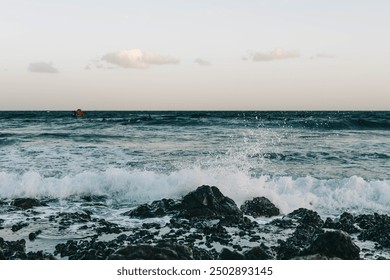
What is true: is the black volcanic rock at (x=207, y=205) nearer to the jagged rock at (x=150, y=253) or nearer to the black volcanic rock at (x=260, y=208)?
the black volcanic rock at (x=260, y=208)

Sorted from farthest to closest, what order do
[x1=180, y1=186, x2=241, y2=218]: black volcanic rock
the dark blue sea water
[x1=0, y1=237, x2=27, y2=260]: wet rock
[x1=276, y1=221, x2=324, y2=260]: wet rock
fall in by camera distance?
the dark blue sea water
[x1=180, y1=186, x2=241, y2=218]: black volcanic rock
[x1=276, y1=221, x2=324, y2=260]: wet rock
[x1=0, y1=237, x2=27, y2=260]: wet rock

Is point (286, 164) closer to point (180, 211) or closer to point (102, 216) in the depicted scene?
point (180, 211)

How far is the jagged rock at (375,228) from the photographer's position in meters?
8.82

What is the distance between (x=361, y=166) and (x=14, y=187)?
14.7 m

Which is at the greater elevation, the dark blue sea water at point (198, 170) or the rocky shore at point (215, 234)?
the dark blue sea water at point (198, 170)

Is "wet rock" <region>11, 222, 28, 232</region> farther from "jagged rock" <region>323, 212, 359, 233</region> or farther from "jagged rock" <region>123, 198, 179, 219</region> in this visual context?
"jagged rock" <region>323, 212, 359, 233</region>

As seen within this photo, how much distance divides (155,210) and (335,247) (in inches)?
202

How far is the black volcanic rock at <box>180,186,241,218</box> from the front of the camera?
10641 millimetres

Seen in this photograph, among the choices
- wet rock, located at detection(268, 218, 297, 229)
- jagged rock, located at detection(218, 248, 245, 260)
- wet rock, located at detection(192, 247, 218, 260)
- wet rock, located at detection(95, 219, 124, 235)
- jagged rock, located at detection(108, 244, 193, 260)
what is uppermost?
jagged rock, located at detection(108, 244, 193, 260)

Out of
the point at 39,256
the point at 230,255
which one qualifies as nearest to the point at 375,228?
the point at 230,255

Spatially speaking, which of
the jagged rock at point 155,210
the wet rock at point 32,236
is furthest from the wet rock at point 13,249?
the jagged rock at point 155,210

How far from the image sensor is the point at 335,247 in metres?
7.46

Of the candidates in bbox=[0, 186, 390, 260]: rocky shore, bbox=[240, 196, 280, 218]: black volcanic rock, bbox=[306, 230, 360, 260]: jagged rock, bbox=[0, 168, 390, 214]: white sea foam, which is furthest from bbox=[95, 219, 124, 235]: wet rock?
bbox=[306, 230, 360, 260]: jagged rock
